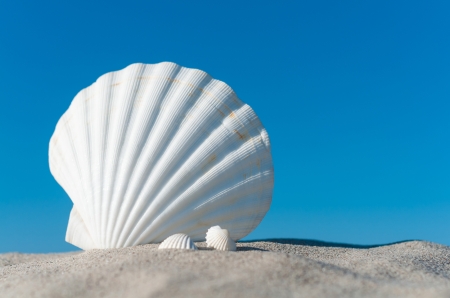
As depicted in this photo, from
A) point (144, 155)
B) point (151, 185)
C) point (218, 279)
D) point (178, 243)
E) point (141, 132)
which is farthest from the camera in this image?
point (141, 132)

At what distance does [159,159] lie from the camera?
17.9ft

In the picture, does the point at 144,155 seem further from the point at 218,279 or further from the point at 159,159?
the point at 218,279

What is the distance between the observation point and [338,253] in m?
5.80

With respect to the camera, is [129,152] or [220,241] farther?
[129,152]

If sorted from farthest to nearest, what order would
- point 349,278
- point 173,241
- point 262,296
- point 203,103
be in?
point 203,103
point 173,241
point 349,278
point 262,296

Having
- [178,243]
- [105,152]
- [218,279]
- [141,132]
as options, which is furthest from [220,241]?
[105,152]

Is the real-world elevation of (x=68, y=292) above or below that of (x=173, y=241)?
below

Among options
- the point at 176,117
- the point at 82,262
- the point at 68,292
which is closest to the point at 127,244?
the point at 82,262

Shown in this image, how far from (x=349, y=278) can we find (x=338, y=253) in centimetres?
247

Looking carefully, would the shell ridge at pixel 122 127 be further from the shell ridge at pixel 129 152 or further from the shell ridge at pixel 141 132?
the shell ridge at pixel 141 132

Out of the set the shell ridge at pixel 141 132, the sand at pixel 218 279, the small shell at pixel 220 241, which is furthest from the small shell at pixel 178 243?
the shell ridge at pixel 141 132

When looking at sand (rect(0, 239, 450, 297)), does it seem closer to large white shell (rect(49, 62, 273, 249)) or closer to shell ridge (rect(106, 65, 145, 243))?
shell ridge (rect(106, 65, 145, 243))

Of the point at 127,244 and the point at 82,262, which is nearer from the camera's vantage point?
the point at 82,262

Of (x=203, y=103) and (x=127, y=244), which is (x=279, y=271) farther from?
(x=203, y=103)
